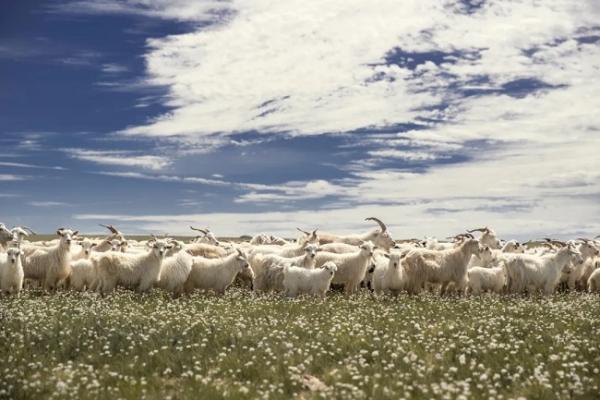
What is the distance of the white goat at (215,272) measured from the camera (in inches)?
821

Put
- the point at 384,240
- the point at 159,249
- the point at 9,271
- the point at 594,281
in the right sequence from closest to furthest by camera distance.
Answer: the point at 9,271, the point at 159,249, the point at 594,281, the point at 384,240

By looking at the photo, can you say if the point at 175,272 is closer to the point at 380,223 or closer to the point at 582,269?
the point at 380,223

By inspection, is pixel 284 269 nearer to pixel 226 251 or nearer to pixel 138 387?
pixel 226 251

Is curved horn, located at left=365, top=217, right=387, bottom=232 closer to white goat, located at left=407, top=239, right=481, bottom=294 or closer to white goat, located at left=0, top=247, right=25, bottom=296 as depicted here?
white goat, located at left=407, top=239, right=481, bottom=294

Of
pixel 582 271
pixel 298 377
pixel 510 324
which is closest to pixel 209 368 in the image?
pixel 298 377

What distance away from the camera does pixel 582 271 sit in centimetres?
2495

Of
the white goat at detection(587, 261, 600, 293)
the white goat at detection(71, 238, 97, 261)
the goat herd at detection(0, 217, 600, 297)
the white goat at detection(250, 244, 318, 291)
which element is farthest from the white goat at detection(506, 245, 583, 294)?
the white goat at detection(71, 238, 97, 261)

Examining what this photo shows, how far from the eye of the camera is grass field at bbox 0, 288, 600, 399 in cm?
920

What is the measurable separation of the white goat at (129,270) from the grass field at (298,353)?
11.2 feet

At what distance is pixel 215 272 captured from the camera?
69.0 ft

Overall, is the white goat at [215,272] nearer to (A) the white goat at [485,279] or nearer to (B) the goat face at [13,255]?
(B) the goat face at [13,255]

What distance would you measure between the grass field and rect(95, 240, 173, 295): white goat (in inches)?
134

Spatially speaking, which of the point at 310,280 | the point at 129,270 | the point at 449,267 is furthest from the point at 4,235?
the point at 449,267

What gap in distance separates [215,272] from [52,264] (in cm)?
588
